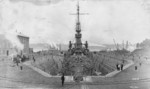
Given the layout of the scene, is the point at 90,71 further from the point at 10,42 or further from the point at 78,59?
the point at 10,42

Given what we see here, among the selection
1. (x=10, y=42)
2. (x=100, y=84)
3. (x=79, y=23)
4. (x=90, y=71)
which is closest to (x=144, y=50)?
(x=79, y=23)

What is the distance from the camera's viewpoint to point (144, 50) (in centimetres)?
9194

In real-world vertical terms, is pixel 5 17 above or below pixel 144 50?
above

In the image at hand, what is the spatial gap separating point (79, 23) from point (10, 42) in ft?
75.3

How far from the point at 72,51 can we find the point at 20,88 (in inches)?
1532

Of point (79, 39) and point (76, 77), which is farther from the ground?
point (79, 39)

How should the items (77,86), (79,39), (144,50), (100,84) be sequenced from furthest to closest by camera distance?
(144,50) < (79,39) < (100,84) < (77,86)

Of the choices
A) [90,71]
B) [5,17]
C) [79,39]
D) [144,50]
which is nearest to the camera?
[5,17]

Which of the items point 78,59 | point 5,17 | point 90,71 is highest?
point 5,17

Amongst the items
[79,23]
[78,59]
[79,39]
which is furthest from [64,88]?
[79,23]

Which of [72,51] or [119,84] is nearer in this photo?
[119,84]

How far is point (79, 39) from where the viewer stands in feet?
199

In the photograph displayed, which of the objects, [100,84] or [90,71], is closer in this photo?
[100,84]

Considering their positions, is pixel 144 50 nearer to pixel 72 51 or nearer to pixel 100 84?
pixel 72 51
